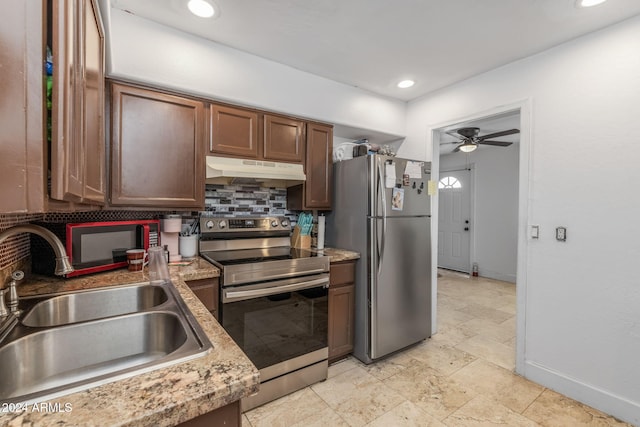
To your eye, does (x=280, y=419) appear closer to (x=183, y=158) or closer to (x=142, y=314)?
(x=142, y=314)

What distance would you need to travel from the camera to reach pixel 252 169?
2.13m

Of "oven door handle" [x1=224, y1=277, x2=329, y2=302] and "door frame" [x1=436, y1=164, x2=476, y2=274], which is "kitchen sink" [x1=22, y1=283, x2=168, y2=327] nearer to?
"oven door handle" [x1=224, y1=277, x2=329, y2=302]

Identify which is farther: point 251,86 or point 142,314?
point 251,86

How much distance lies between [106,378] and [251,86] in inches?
81.8

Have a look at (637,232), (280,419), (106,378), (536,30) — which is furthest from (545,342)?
(106,378)

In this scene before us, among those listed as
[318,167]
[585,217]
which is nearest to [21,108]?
[318,167]

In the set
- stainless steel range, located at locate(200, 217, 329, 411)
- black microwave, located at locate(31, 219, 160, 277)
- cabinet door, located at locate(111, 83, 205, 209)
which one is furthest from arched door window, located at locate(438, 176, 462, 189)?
black microwave, located at locate(31, 219, 160, 277)

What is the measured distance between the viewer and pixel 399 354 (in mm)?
2510

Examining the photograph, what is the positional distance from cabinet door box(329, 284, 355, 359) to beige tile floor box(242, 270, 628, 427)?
135 mm

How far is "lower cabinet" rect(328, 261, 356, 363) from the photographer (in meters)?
2.30

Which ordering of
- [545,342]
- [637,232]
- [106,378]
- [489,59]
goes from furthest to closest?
[489,59]
[545,342]
[637,232]
[106,378]

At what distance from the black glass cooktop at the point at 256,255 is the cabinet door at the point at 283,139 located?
777 mm

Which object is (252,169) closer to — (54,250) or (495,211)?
(54,250)

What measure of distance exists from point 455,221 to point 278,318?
15.2 ft
